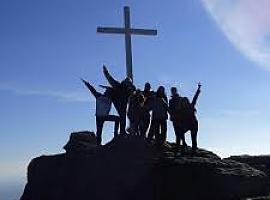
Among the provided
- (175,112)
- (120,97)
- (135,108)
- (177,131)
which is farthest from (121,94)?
(177,131)

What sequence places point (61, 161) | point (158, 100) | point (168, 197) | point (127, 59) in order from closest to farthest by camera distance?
point (168, 197) → point (158, 100) → point (61, 161) → point (127, 59)

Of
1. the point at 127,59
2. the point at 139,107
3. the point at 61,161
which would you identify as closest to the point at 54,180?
the point at 61,161

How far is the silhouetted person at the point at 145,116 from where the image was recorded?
22.2 meters

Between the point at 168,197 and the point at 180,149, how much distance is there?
2.55 metres

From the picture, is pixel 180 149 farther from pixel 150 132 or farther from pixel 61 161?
pixel 61 161

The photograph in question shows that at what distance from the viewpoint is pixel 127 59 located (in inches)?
1031

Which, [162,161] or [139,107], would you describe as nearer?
[162,161]

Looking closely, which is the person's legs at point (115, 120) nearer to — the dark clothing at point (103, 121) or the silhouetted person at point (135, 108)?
the dark clothing at point (103, 121)

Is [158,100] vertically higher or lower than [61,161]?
higher

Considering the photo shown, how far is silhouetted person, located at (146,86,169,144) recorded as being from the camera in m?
21.6

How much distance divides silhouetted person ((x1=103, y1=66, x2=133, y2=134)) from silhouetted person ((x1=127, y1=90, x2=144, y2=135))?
198 mm

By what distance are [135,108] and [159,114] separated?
1.09 metres

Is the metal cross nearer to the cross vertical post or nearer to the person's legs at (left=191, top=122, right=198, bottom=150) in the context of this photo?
the cross vertical post

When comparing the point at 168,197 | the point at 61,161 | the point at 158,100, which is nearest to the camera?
the point at 168,197
